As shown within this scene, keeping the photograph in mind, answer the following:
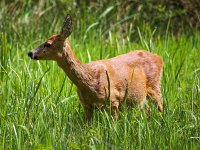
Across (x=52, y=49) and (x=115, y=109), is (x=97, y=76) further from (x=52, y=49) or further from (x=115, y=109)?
(x=52, y=49)

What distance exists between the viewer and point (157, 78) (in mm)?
7824

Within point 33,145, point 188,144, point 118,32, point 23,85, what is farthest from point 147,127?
point 118,32

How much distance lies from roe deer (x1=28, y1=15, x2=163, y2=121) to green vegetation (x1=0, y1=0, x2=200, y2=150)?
0.16m

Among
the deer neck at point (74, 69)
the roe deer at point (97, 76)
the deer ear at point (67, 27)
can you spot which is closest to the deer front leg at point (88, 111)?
the roe deer at point (97, 76)

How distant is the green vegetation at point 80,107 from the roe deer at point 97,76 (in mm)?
161

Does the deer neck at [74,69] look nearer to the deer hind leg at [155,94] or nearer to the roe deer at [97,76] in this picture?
the roe deer at [97,76]

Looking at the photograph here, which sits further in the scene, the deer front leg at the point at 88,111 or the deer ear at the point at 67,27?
the deer front leg at the point at 88,111

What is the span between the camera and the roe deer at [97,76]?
6984mm

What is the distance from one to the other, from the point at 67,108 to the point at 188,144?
155 cm

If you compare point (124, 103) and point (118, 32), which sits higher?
point (118, 32)

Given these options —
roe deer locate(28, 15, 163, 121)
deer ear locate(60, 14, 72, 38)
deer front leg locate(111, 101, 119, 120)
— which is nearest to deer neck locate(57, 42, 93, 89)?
roe deer locate(28, 15, 163, 121)

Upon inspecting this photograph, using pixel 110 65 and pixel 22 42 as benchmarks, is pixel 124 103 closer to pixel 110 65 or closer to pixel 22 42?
pixel 110 65

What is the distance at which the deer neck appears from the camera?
699 cm

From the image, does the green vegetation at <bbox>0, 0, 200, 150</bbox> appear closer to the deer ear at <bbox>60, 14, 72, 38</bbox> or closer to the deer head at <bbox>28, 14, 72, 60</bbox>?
the deer head at <bbox>28, 14, 72, 60</bbox>
